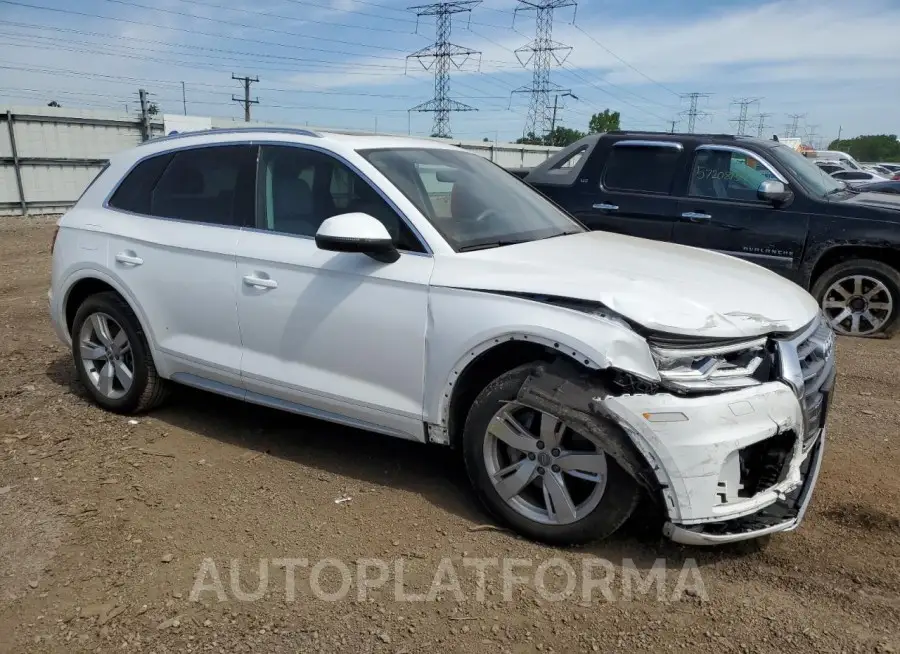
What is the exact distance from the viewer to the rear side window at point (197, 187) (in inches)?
164

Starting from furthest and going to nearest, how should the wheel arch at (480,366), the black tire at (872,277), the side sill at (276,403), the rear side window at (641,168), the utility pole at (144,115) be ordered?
the utility pole at (144,115) < the rear side window at (641,168) < the black tire at (872,277) < the side sill at (276,403) < the wheel arch at (480,366)

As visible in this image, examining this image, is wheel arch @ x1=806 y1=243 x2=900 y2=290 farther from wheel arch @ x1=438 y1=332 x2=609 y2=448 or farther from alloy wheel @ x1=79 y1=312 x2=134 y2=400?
alloy wheel @ x1=79 y1=312 x2=134 y2=400

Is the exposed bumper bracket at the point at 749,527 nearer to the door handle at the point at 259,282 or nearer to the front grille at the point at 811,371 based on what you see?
the front grille at the point at 811,371

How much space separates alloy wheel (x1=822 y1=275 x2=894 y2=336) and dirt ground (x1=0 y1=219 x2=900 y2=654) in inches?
105

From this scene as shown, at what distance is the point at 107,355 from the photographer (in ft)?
15.5

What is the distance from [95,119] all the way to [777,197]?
16560 mm

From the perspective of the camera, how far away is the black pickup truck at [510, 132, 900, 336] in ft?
22.2

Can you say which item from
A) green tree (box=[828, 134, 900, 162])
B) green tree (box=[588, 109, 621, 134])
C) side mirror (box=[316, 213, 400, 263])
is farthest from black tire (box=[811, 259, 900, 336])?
green tree (box=[828, 134, 900, 162])

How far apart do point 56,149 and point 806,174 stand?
53.1 ft

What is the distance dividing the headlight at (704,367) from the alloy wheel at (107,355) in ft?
10.9

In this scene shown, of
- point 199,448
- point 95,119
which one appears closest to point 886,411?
point 199,448

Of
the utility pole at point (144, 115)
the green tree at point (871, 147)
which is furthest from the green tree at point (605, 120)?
the utility pole at point (144, 115)

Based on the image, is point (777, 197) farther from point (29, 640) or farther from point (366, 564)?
point (29, 640)

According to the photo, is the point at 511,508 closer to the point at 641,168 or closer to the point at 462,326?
the point at 462,326
